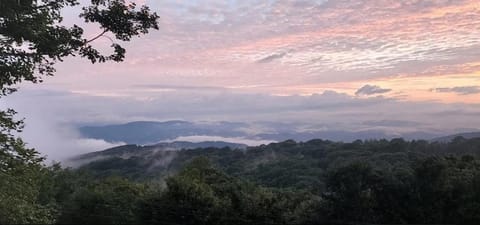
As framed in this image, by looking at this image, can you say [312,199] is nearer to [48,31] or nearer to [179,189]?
[179,189]

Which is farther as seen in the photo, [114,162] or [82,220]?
[114,162]

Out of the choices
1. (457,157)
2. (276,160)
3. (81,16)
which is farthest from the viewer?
(276,160)

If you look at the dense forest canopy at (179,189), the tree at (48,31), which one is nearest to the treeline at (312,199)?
the dense forest canopy at (179,189)

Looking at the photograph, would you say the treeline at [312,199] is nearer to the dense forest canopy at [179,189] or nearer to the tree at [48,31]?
the dense forest canopy at [179,189]

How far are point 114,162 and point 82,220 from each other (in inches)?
2707

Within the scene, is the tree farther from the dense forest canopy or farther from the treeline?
the treeline

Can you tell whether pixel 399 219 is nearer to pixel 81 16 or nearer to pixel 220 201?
pixel 220 201

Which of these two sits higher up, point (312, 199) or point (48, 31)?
point (48, 31)

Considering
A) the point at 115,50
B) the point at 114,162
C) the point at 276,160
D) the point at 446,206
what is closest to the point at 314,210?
the point at 446,206

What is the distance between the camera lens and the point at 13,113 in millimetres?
12984

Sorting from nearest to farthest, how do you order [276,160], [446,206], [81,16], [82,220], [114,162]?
[81,16]
[446,206]
[82,220]
[276,160]
[114,162]

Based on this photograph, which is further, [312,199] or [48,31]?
[312,199]

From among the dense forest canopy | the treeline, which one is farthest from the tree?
the treeline

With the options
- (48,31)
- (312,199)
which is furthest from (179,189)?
(48,31)
